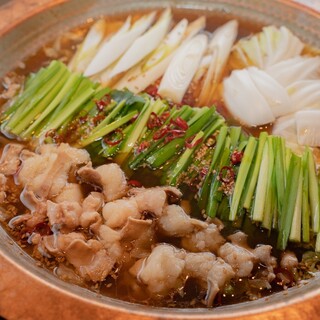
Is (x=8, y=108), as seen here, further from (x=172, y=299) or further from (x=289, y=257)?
(x=289, y=257)

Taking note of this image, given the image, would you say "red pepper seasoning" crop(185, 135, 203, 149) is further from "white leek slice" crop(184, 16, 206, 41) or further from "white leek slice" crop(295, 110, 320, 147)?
"white leek slice" crop(184, 16, 206, 41)

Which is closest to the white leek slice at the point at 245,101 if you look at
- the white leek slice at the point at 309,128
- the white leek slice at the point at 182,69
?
the white leek slice at the point at 309,128

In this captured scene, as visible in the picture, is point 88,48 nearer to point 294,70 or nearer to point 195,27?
point 195,27

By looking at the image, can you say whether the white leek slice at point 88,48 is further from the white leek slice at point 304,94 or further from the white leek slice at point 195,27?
the white leek slice at point 304,94

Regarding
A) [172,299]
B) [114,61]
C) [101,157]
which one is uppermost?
[114,61]

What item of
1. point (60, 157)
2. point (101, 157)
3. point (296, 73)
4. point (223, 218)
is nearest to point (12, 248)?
point (60, 157)

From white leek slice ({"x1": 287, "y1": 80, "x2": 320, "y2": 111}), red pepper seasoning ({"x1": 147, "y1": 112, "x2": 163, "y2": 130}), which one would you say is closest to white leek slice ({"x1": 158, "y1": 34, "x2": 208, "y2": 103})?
red pepper seasoning ({"x1": 147, "y1": 112, "x2": 163, "y2": 130})
